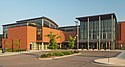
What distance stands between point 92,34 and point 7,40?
32.6 meters

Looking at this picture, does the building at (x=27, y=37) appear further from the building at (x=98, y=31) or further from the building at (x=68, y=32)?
the building at (x=98, y=31)

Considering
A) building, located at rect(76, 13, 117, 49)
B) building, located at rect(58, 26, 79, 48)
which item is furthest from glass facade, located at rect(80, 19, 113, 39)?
building, located at rect(58, 26, 79, 48)

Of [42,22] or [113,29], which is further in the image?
[42,22]

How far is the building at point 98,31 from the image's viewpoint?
227ft

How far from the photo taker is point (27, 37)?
65188 mm

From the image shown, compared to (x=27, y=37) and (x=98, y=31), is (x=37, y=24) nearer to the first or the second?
(x=27, y=37)

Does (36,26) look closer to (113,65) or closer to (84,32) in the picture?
(84,32)

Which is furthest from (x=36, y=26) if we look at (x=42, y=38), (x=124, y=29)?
(x=124, y=29)

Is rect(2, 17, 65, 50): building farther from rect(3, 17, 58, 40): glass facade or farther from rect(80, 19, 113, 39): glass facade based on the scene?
rect(80, 19, 113, 39): glass facade

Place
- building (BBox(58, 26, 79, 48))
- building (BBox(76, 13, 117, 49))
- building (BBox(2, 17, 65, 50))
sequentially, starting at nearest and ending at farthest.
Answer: building (BBox(2, 17, 65, 50)), building (BBox(76, 13, 117, 49)), building (BBox(58, 26, 79, 48))

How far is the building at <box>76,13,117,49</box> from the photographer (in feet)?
227

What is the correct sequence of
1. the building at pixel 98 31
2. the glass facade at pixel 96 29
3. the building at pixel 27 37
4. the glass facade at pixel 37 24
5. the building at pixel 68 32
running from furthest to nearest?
the building at pixel 68 32 < the glass facade at pixel 37 24 < the glass facade at pixel 96 29 < the building at pixel 98 31 < the building at pixel 27 37

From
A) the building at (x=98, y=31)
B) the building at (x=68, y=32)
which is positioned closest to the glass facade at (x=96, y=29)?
the building at (x=98, y=31)

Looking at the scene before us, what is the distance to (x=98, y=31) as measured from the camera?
72875 millimetres
